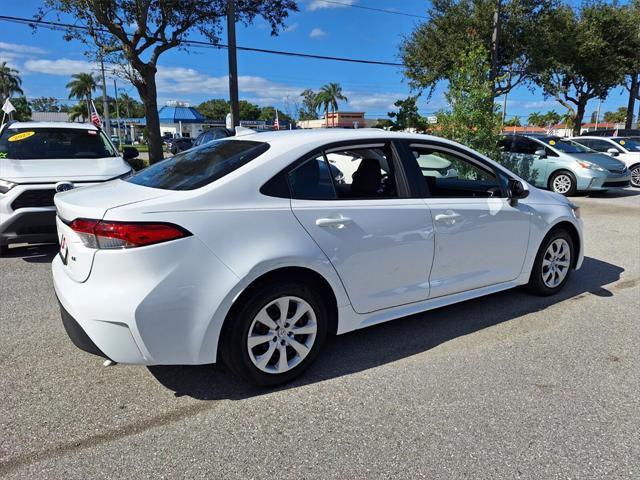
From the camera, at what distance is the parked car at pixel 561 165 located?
12.7 metres

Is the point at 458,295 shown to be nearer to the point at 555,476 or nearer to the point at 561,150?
the point at 555,476

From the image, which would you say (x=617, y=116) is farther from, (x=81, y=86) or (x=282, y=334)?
(x=282, y=334)

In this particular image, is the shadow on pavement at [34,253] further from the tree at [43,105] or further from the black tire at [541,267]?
the tree at [43,105]

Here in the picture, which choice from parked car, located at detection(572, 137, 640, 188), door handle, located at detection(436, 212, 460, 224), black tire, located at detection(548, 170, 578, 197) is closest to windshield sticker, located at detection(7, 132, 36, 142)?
door handle, located at detection(436, 212, 460, 224)

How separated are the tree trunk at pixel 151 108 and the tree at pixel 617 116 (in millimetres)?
98038

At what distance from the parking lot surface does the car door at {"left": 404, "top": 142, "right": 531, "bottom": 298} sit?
461 mm

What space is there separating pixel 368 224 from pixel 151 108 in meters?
13.6

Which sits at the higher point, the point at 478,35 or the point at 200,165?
the point at 478,35

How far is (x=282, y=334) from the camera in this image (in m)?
3.09

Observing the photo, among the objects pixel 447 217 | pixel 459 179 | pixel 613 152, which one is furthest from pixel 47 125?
pixel 613 152

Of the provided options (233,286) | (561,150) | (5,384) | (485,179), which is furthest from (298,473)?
(561,150)

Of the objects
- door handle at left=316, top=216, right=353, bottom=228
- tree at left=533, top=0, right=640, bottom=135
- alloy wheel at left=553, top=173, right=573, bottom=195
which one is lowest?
alloy wheel at left=553, top=173, right=573, bottom=195

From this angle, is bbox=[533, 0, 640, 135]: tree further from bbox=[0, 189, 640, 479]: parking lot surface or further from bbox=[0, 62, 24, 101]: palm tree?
bbox=[0, 62, 24, 101]: palm tree

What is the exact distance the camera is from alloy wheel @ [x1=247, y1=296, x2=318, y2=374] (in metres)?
2.99
